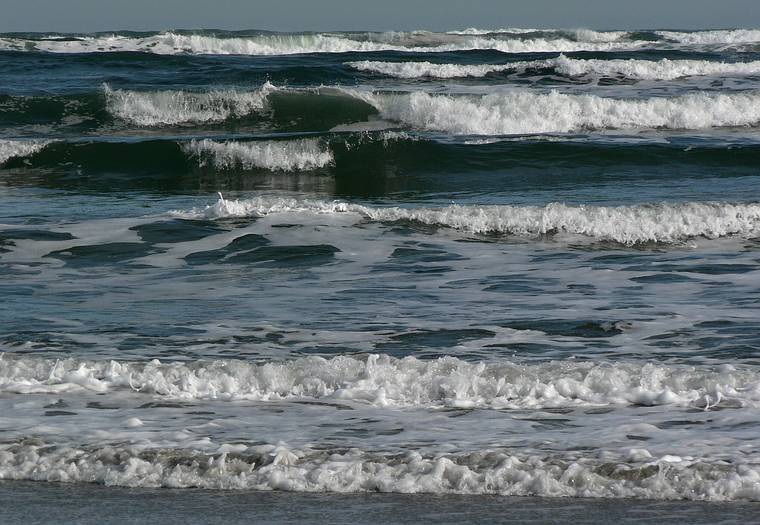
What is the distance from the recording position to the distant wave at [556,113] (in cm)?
1992

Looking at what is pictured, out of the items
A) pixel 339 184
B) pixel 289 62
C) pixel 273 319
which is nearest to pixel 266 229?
pixel 273 319

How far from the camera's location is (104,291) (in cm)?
821

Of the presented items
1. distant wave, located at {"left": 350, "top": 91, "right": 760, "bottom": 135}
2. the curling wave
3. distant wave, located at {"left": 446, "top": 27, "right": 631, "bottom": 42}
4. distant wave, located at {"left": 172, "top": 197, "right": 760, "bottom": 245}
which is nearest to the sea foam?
distant wave, located at {"left": 172, "top": 197, "right": 760, "bottom": 245}

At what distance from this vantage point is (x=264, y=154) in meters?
16.5

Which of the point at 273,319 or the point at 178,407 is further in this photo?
the point at 273,319

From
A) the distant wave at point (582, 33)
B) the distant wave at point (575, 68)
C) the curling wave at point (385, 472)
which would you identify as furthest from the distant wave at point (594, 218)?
the distant wave at point (582, 33)

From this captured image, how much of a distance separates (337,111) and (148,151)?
17.3 feet

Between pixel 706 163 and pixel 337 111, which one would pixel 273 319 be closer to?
pixel 706 163

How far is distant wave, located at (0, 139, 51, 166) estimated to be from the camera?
16609 millimetres

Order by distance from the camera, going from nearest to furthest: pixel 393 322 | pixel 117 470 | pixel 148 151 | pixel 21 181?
1. pixel 117 470
2. pixel 393 322
3. pixel 21 181
4. pixel 148 151

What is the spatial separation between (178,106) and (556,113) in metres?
6.88

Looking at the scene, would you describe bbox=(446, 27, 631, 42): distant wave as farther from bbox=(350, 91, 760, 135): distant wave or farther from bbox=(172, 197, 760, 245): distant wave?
bbox=(172, 197, 760, 245): distant wave

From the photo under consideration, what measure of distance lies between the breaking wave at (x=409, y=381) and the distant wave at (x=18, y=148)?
11.3 meters

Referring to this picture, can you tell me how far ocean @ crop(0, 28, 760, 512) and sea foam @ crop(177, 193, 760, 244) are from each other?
32 millimetres
